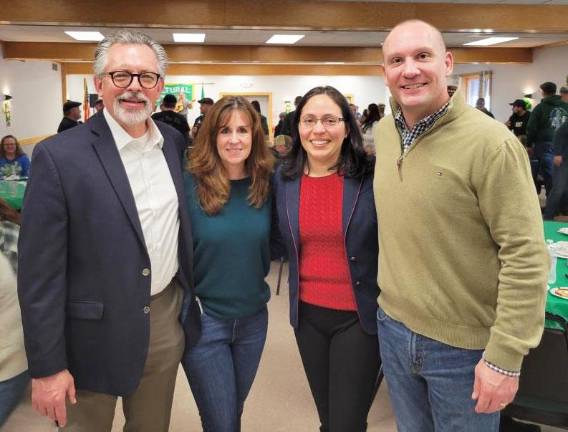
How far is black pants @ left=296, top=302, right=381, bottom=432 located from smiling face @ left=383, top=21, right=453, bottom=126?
753 millimetres

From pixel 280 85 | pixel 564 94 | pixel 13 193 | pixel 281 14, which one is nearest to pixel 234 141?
pixel 13 193

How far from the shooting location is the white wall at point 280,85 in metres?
17.9

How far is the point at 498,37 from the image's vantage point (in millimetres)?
10406

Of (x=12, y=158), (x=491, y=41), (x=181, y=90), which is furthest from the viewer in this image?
(x=181, y=90)

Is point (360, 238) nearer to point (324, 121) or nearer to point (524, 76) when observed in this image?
point (324, 121)

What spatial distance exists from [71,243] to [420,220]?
0.97 meters

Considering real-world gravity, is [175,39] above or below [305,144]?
above

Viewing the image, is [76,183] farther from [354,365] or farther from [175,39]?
[175,39]

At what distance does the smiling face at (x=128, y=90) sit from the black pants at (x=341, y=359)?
85 cm

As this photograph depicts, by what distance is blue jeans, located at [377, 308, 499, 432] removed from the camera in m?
1.45

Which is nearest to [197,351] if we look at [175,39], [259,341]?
[259,341]

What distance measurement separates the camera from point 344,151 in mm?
1905

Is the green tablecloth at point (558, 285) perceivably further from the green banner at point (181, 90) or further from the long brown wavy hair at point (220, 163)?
the green banner at point (181, 90)

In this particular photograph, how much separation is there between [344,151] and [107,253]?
2.95 feet
